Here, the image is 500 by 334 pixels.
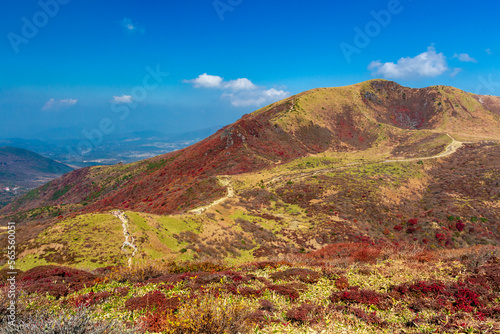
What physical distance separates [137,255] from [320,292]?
58.1ft

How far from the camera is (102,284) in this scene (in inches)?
471

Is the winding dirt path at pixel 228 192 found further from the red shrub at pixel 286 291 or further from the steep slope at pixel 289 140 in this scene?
the red shrub at pixel 286 291

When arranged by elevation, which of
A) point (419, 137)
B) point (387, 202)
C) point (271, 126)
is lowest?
point (387, 202)

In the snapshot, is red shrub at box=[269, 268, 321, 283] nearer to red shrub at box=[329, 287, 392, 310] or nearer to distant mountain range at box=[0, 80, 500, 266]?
red shrub at box=[329, 287, 392, 310]

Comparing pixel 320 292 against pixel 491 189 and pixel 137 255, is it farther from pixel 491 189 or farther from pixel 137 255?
pixel 491 189

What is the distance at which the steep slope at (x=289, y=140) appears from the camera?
2734 inches

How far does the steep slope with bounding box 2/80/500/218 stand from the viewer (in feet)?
228

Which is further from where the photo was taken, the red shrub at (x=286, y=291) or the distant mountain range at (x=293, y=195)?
the distant mountain range at (x=293, y=195)

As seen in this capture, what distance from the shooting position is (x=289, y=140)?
8894 centimetres

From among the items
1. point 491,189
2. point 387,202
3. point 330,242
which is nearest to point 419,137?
point 491,189

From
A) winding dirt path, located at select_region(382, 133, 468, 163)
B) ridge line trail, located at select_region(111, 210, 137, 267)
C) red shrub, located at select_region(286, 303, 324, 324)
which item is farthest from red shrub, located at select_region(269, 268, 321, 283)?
winding dirt path, located at select_region(382, 133, 468, 163)

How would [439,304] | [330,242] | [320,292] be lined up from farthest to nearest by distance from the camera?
[330,242], [320,292], [439,304]

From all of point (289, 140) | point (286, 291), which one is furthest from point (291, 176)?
point (286, 291)

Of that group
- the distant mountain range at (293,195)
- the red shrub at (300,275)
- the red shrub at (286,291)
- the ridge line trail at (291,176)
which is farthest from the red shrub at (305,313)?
the ridge line trail at (291,176)
